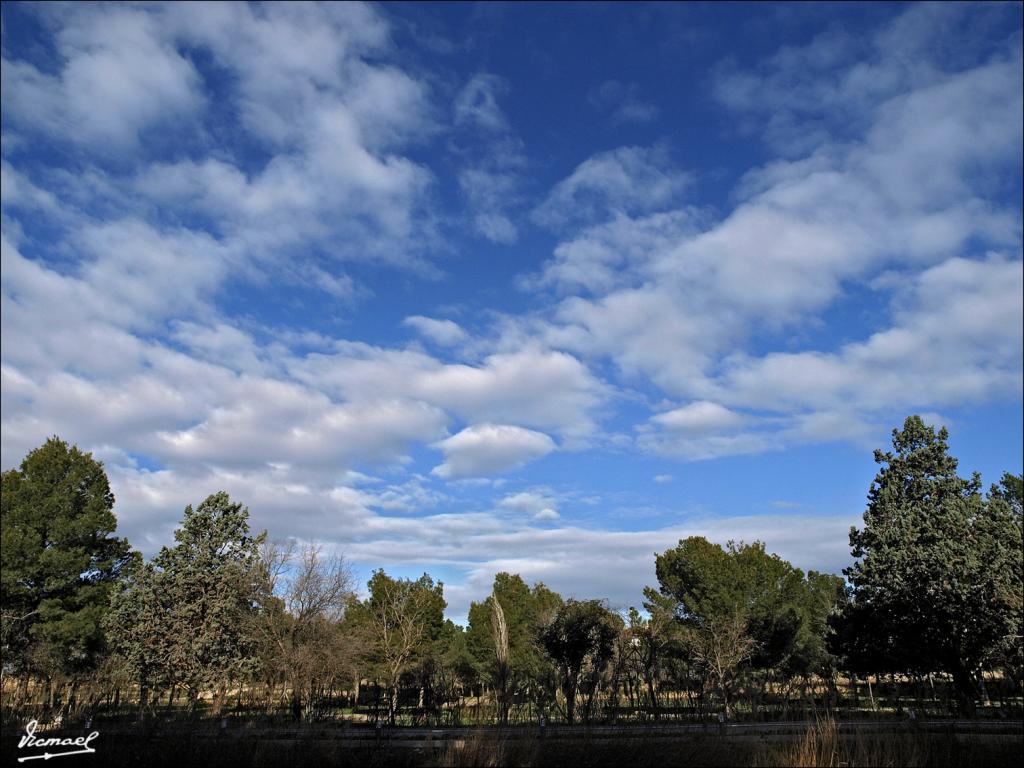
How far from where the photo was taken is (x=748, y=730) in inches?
876

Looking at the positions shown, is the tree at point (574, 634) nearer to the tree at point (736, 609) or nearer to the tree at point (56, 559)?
the tree at point (736, 609)

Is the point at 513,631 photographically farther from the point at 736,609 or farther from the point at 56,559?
the point at 56,559

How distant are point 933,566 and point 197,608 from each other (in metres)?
36.9

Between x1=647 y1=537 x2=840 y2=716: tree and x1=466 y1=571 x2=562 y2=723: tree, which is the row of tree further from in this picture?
x1=466 y1=571 x2=562 y2=723: tree

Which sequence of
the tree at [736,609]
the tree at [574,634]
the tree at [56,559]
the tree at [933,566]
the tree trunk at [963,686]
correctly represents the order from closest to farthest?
the tree at [933,566]
the tree trunk at [963,686]
the tree at [56,559]
the tree at [574,634]
the tree at [736,609]

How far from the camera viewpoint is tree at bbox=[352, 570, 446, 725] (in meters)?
48.0

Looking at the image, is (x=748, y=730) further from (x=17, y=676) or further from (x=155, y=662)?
(x=17, y=676)

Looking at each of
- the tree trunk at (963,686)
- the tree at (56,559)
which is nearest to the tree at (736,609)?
the tree trunk at (963,686)

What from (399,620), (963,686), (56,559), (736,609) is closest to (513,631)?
(399,620)

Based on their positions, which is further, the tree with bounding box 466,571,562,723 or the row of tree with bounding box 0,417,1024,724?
the tree with bounding box 466,571,562,723

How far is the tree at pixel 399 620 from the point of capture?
157 feet

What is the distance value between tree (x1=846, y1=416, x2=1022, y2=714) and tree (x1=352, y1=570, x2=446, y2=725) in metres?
30.1

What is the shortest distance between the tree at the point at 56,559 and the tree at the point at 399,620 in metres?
16.3

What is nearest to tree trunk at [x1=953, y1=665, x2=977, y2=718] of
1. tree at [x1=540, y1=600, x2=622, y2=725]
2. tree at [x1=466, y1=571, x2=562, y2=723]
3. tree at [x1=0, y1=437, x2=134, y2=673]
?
tree at [x1=540, y1=600, x2=622, y2=725]
